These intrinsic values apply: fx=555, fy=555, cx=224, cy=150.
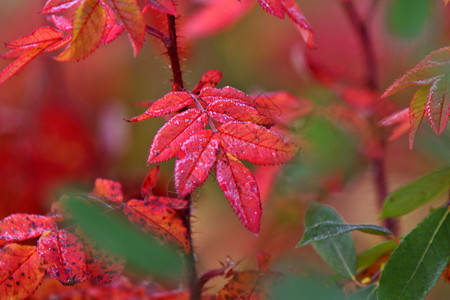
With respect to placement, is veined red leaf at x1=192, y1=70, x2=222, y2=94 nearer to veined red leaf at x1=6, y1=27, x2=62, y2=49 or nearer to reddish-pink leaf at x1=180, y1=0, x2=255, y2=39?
veined red leaf at x1=6, y1=27, x2=62, y2=49

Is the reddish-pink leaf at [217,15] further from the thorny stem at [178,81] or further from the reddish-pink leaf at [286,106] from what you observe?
the thorny stem at [178,81]

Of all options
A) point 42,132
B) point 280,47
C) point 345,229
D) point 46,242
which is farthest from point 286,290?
point 280,47

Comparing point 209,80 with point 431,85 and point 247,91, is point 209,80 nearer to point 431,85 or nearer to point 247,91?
point 431,85

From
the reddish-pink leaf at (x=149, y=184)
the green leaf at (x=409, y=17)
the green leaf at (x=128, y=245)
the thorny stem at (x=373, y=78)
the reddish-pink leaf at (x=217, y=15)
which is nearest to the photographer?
the green leaf at (x=128, y=245)

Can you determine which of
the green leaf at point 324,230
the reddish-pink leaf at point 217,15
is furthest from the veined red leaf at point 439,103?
the reddish-pink leaf at point 217,15

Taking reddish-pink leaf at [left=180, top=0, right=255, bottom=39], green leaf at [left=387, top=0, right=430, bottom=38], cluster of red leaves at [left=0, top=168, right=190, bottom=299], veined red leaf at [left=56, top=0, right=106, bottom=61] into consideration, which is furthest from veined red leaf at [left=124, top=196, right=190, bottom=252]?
reddish-pink leaf at [left=180, top=0, right=255, bottom=39]
